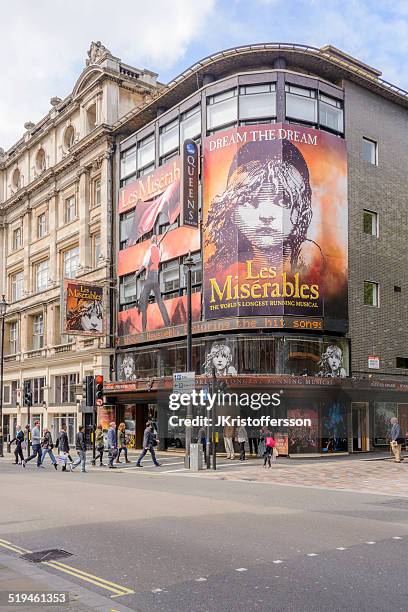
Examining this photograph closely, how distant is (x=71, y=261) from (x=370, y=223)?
823 inches

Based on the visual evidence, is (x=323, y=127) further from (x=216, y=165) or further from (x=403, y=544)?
(x=403, y=544)

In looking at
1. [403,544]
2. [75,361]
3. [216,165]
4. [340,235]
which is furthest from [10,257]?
[403,544]

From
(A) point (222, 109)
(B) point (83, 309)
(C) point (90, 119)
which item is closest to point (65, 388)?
(B) point (83, 309)

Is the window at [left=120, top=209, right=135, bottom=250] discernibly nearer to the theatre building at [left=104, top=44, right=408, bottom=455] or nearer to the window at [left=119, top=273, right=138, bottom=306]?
the theatre building at [left=104, top=44, right=408, bottom=455]

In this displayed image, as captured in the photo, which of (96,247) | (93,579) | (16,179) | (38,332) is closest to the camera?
(93,579)

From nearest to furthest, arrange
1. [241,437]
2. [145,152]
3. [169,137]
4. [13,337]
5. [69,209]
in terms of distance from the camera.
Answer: [241,437], [169,137], [145,152], [69,209], [13,337]

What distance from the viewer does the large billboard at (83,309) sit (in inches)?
1555

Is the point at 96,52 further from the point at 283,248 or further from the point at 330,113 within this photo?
the point at 283,248

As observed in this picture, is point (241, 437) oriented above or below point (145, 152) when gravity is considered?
below

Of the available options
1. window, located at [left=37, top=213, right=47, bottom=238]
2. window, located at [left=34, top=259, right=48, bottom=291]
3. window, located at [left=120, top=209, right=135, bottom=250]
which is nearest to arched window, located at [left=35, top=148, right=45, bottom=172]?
window, located at [left=37, top=213, right=47, bottom=238]

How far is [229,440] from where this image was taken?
30.6 meters

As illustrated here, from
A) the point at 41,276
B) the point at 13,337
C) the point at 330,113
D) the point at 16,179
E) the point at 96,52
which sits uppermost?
the point at 96,52

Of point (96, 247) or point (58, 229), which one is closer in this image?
point (96, 247)

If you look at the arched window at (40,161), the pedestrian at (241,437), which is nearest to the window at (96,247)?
the arched window at (40,161)
